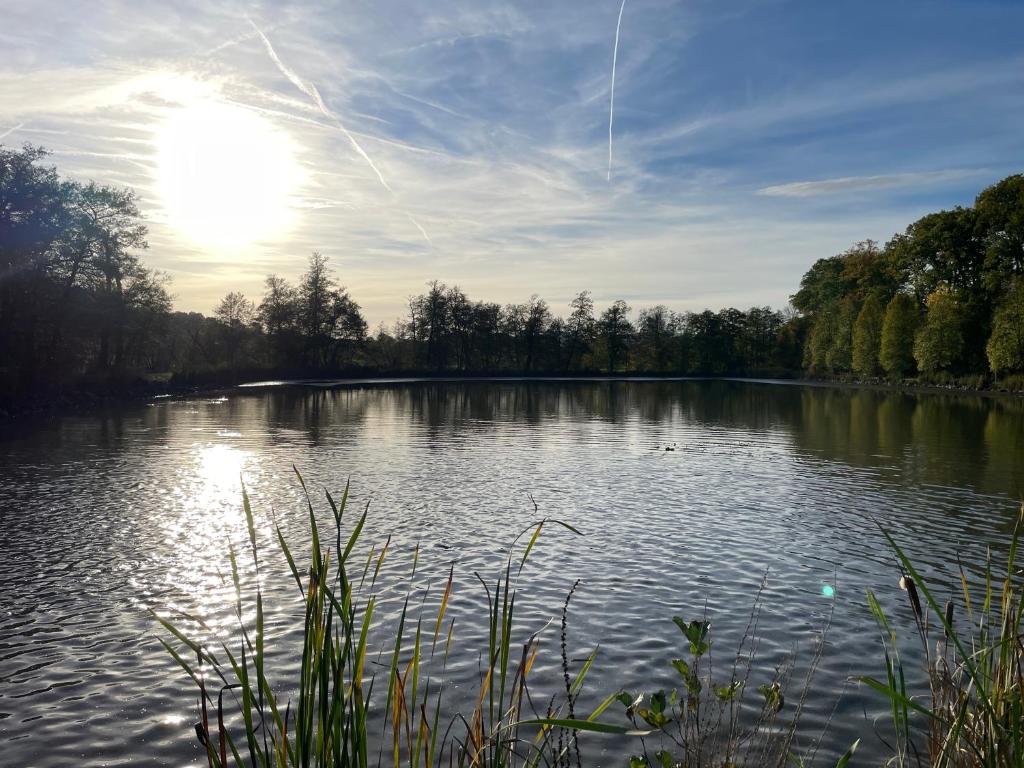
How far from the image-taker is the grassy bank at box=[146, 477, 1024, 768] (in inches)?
108

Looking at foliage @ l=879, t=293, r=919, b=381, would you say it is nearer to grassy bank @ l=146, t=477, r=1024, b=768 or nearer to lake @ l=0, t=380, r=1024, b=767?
lake @ l=0, t=380, r=1024, b=767

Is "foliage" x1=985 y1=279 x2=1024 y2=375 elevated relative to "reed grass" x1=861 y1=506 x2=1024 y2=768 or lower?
elevated

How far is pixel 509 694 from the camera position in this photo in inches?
310

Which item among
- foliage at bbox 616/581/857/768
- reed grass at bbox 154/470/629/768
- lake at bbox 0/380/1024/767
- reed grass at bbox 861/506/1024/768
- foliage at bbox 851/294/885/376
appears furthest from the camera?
foliage at bbox 851/294/885/376

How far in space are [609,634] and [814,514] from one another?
8.56 metres

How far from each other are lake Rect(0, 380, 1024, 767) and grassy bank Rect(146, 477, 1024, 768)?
0.31 m

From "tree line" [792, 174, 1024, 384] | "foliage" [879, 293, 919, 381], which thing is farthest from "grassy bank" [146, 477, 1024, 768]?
"foliage" [879, 293, 919, 381]

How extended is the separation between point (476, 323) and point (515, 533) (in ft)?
326

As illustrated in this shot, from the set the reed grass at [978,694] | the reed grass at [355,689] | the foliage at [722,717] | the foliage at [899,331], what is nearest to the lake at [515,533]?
the foliage at [722,717]

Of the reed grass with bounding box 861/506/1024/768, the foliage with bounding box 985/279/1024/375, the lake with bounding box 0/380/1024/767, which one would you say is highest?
the foliage with bounding box 985/279/1024/375

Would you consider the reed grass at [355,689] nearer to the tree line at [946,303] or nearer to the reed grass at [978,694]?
the reed grass at [978,694]

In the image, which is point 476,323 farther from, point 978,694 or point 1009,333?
point 978,694

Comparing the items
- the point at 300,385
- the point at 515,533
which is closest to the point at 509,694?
the point at 515,533

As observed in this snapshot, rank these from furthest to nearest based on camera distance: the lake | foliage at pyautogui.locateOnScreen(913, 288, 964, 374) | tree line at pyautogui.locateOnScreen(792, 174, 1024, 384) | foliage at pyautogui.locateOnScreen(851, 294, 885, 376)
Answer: foliage at pyautogui.locateOnScreen(851, 294, 885, 376) → foliage at pyautogui.locateOnScreen(913, 288, 964, 374) → tree line at pyautogui.locateOnScreen(792, 174, 1024, 384) → the lake
